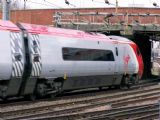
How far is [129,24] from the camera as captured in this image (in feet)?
122

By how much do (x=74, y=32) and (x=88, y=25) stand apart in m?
15.8

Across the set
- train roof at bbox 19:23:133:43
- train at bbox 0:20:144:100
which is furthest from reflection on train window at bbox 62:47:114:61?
train roof at bbox 19:23:133:43

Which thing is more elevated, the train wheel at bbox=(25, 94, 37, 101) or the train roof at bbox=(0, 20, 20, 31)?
the train roof at bbox=(0, 20, 20, 31)

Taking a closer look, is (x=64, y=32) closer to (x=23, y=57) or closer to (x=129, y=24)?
(x=23, y=57)

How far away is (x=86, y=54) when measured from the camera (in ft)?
76.8

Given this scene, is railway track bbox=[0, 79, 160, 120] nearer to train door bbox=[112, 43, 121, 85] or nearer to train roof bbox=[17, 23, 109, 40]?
train door bbox=[112, 43, 121, 85]

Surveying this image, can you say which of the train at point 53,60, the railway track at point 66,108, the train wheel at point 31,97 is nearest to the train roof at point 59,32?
the train at point 53,60

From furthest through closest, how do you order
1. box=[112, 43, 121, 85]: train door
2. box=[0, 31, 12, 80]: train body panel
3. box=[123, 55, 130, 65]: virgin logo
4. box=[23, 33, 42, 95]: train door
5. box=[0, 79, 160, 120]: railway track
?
box=[123, 55, 130, 65]: virgin logo < box=[112, 43, 121, 85]: train door < box=[23, 33, 42, 95]: train door < box=[0, 31, 12, 80]: train body panel < box=[0, 79, 160, 120]: railway track

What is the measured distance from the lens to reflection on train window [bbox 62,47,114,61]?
21938 mm

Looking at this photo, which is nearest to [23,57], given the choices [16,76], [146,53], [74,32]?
[16,76]

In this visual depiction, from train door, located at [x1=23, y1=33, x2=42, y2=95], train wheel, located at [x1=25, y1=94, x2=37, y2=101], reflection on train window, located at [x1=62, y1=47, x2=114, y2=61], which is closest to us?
train door, located at [x1=23, y1=33, x2=42, y2=95]

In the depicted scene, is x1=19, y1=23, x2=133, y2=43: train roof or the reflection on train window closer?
x1=19, y1=23, x2=133, y2=43: train roof

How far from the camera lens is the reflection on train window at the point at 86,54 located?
2194 centimetres

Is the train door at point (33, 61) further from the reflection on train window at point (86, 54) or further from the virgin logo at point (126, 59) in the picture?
the virgin logo at point (126, 59)
